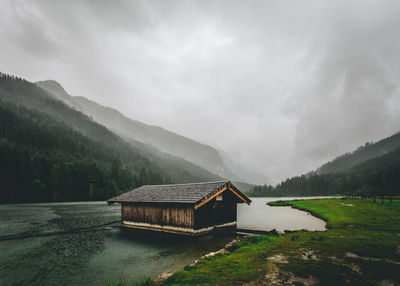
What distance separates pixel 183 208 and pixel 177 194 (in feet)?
6.51

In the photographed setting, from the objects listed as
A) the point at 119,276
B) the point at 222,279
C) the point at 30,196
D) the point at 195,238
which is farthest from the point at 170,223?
the point at 30,196

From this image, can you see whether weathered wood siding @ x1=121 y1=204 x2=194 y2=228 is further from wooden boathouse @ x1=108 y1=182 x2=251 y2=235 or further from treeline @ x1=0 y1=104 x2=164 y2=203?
treeline @ x1=0 y1=104 x2=164 y2=203

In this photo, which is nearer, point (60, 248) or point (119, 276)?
point (119, 276)

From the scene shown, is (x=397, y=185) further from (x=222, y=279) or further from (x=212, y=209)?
(x=222, y=279)

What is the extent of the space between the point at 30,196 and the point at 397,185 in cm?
17525

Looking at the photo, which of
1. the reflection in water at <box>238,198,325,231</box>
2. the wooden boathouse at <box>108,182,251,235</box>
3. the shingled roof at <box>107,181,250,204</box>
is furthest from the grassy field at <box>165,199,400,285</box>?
the reflection in water at <box>238,198,325,231</box>

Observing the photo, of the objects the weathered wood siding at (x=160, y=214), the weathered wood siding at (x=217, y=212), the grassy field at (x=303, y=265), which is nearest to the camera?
the grassy field at (x=303, y=265)

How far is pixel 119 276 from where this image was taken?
1308 centimetres

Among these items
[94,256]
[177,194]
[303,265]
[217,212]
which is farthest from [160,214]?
[303,265]

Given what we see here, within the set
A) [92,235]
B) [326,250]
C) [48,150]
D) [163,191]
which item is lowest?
[92,235]

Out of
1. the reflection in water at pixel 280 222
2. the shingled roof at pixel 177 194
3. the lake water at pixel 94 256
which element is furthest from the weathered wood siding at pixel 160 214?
the reflection in water at pixel 280 222

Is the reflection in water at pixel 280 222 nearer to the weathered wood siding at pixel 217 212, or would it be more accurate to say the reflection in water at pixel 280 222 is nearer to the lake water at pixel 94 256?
the weathered wood siding at pixel 217 212

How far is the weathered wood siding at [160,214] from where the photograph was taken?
70.7ft

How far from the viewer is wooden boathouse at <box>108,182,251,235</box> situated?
21328mm
